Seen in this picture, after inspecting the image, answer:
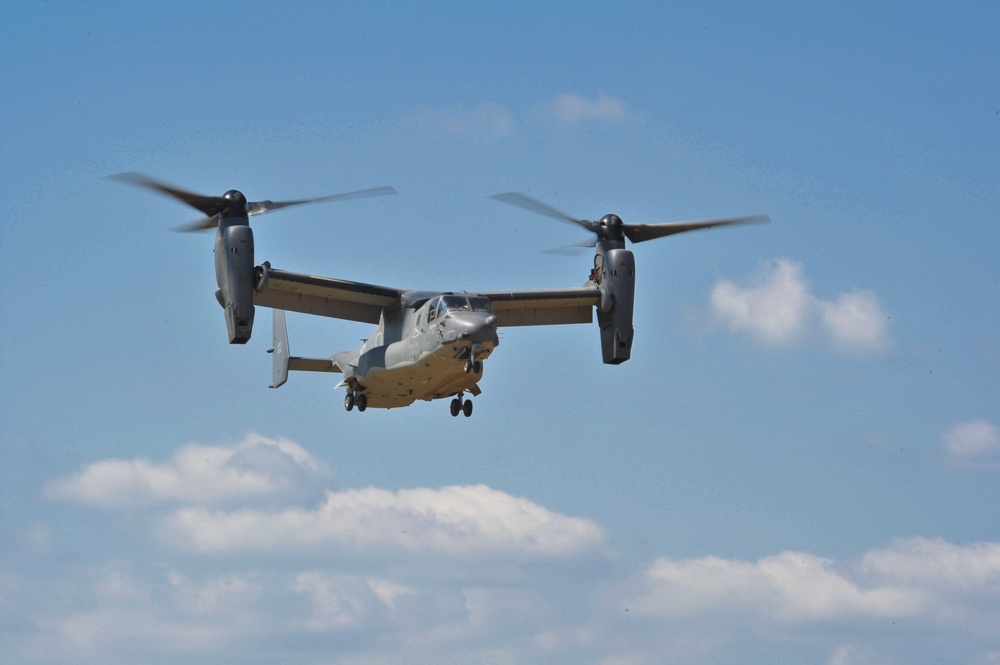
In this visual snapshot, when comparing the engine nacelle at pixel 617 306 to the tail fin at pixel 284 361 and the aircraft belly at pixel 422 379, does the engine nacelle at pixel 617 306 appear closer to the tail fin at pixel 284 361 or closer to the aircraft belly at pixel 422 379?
the aircraft belly at pixel 422 379

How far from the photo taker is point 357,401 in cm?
4534

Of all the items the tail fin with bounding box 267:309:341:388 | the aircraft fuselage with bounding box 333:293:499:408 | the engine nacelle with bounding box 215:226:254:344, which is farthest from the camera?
the tail fin with bounding box 267:309:341:388

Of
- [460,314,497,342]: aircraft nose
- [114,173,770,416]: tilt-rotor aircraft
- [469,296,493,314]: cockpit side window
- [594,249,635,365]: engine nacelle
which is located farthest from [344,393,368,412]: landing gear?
[594,249,635,365]: engine nacelle

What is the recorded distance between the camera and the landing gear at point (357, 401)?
1784 inches

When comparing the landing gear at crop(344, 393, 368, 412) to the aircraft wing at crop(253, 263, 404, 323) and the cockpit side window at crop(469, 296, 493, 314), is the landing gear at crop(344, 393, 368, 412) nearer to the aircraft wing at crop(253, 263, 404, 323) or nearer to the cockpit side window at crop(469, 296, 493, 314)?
the aircraft wing at crop(253, 263, 404, 323)

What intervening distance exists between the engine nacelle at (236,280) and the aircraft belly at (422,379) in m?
4.16

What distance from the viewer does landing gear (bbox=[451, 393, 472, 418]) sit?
43.9 metres

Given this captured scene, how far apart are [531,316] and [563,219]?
295 cm

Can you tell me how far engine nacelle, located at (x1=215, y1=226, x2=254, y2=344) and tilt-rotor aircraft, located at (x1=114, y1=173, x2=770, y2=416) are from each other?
0.02 m

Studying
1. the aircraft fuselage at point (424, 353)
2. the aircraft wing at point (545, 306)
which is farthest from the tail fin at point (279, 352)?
the aircraft wing at point (545, 306)

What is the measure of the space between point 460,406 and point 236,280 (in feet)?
22.0

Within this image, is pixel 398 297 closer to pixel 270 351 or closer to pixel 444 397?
pixel 444 397

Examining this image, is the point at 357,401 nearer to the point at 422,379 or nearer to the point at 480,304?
the point at 422,379

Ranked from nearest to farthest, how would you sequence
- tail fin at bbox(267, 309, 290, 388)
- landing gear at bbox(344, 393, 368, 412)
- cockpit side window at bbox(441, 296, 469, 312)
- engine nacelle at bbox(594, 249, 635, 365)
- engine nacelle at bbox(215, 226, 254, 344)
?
engine nacelle at bbox(215, 226, 254, 344)
cockpit side window at bbox(441, 296, 469, 312)
engine nacelle at bbox(594, 249, 635, 365)
landing gear at bbox(344, 393, 368, 412)
tail fin at bbox(267, 309, 290, 388)
